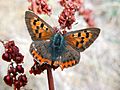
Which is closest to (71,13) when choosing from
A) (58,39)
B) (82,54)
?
(58,39)

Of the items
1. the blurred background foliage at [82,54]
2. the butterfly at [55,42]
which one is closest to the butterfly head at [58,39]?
the butterfly at [55,42]

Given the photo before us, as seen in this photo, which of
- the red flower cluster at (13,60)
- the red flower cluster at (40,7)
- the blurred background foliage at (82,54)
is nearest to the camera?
the red flower cluster at (13,60)

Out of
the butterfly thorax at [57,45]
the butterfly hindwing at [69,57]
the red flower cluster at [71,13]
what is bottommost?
the butterfly hindwing at [69,57]

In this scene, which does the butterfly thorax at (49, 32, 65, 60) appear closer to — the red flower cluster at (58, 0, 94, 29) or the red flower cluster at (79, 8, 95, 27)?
the red flower cluster at (58, 0, 94, 29)

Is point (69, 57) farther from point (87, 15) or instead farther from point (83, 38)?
point (87, 15)

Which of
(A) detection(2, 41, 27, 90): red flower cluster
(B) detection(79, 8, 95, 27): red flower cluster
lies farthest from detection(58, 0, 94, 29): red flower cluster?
(A) detection(2, 41, 27, 90): red flower cluster

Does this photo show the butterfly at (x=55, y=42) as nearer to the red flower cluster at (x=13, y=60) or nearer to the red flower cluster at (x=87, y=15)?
the red flower cluster at (x=13, y=60)

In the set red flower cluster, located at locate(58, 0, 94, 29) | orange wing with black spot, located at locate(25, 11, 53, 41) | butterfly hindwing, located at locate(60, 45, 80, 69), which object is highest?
red flower cluster, located at locate(58, 0, 94, 29)

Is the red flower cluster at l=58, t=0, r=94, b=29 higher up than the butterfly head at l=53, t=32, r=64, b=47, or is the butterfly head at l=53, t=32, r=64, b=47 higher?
the red flower cluster at l=58, t=0, r=94, b=29
